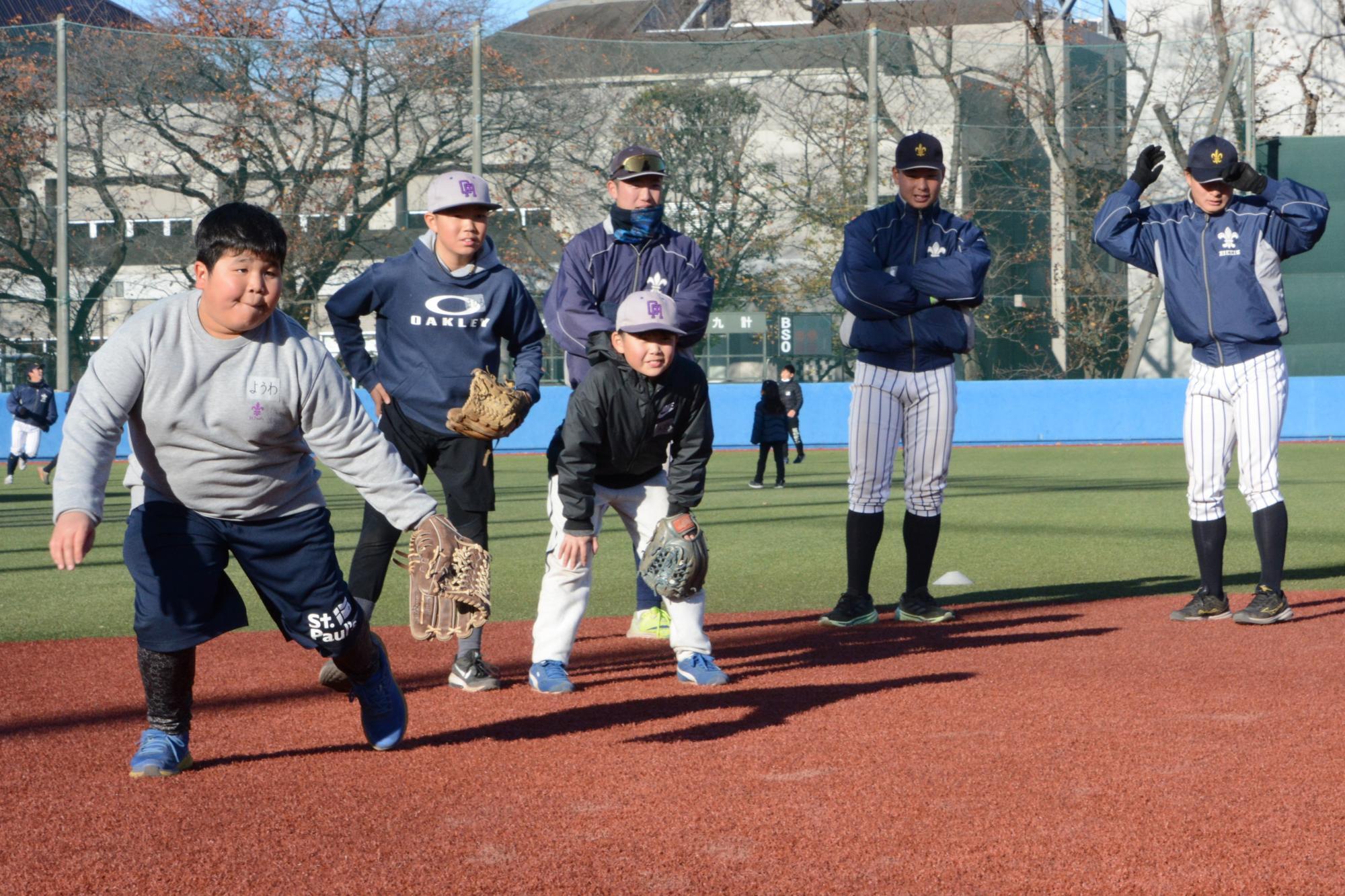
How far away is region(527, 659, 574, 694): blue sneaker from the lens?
531cm

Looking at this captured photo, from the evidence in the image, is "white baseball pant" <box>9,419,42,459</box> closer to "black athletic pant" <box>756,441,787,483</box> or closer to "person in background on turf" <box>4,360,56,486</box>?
"person in background on turf" <box>4,360,56,486</box>

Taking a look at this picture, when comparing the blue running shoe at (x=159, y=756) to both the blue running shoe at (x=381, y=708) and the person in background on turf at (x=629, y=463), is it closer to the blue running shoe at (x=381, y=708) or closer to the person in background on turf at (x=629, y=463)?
the blue running shoe at (x=381, y=708)

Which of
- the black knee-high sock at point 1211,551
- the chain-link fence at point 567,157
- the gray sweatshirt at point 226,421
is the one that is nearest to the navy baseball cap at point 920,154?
the black knee-high sock at point 1211,551

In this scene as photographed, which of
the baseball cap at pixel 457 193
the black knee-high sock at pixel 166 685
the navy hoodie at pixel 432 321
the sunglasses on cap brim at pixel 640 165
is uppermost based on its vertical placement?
the sunglasses on cap brim at pixel 640 165

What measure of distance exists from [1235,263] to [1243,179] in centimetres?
38

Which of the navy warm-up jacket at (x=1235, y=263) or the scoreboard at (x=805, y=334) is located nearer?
the navy warm-up jacket at (x=1235, y=263)

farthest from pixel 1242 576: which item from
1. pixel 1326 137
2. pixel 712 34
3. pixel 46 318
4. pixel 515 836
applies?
pixel 712 34

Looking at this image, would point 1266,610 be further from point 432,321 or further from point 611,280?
point 432,321

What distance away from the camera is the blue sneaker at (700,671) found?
5.48 meters

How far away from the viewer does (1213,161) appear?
675 cm

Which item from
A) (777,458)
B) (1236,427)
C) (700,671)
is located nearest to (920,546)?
(1236,427)

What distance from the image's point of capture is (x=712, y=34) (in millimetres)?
37812

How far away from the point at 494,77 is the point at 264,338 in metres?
24.8

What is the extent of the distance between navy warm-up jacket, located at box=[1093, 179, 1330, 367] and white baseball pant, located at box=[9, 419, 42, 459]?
63.7 feet
